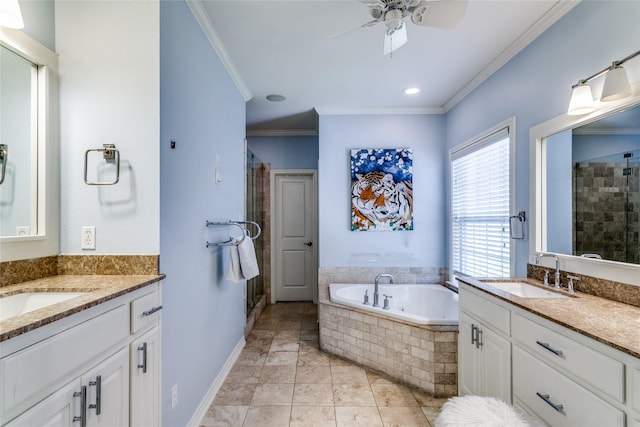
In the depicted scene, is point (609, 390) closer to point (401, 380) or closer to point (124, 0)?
point (401, 380)

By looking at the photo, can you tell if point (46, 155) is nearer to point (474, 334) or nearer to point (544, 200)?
point (474, 334)

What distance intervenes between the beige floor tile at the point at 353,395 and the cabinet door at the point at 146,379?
3.99 feet

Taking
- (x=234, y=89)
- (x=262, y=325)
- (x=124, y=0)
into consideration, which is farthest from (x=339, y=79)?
(x=262, y=325)

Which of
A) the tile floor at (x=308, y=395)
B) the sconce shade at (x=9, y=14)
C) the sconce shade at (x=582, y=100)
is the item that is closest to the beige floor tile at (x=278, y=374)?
the tile floor at (x=308, y=395)

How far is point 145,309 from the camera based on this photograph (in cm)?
127

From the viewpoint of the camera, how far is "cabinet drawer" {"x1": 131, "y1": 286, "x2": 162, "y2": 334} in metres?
1.21

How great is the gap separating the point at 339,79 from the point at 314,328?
2.71 m

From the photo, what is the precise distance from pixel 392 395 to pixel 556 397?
1.24m

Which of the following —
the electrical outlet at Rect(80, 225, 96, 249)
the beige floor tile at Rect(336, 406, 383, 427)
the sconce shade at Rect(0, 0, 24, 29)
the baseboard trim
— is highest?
the sconce shade at Rect(0, 0, 24, 29)

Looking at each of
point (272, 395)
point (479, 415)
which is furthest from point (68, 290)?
point (479, 415)

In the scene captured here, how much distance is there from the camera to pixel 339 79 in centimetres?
273

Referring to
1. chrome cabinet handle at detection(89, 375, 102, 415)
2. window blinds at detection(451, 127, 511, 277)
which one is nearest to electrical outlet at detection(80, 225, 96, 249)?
chrome cabinet handle at detection(89, 375, 102, 415)

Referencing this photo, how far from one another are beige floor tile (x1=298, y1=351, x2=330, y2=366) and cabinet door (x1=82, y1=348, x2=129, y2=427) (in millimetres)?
1689

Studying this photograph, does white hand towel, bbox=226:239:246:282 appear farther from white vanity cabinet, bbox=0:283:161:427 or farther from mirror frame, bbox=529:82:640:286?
mirror frame, bbox=529:82:640:286
